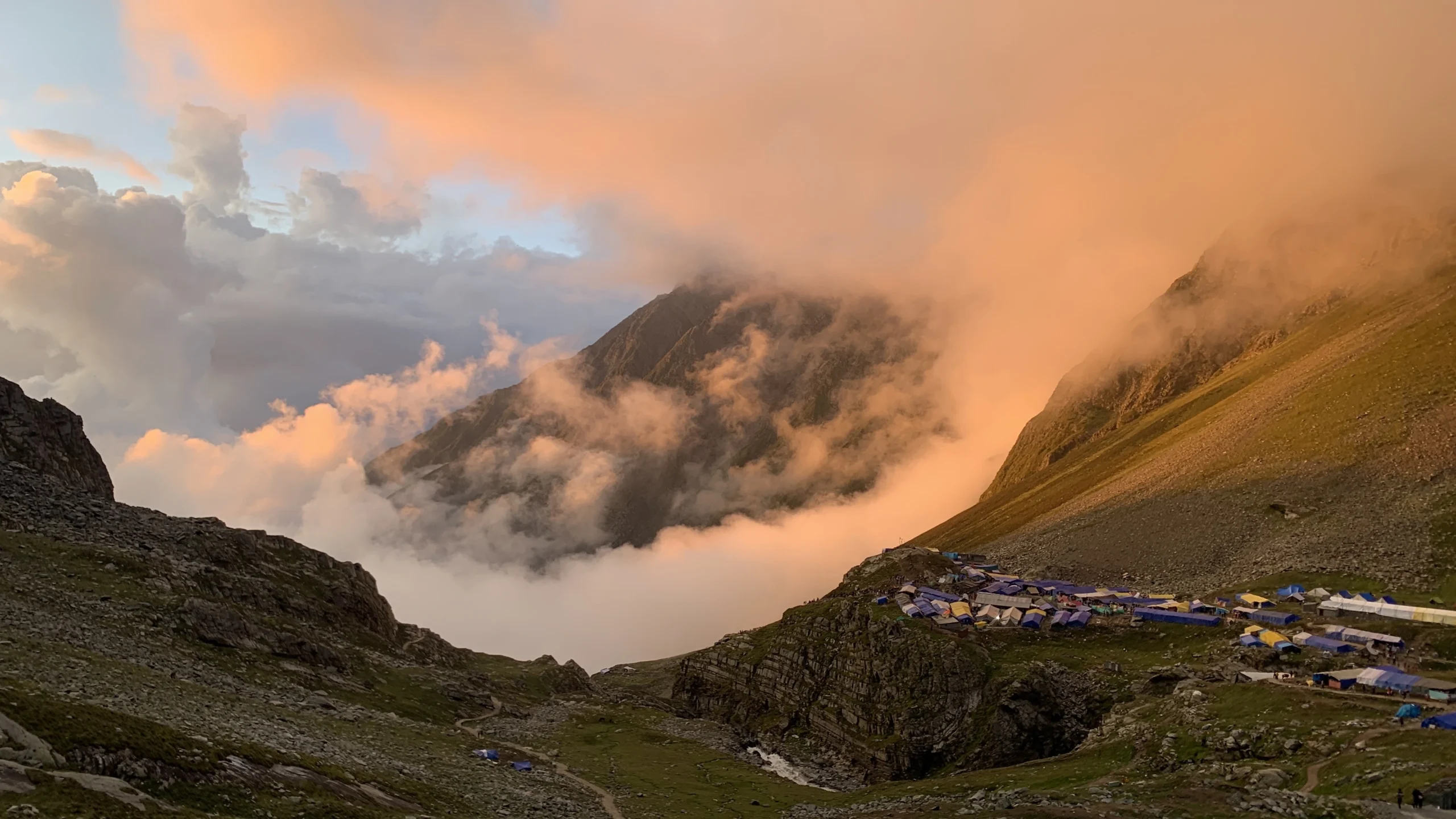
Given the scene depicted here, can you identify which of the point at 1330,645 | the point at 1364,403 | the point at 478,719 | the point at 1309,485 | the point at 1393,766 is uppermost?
the point at 1364,403

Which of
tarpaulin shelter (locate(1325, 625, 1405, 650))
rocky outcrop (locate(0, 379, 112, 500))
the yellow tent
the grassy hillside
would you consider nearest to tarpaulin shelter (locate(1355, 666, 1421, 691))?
tarpaulin shelter (locate(1325, 625, 1405, 650))

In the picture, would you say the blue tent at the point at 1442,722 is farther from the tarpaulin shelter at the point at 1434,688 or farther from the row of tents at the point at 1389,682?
the tarpaulin shelter at the point at 1434,688

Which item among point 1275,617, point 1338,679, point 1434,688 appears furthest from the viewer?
point 1275,617

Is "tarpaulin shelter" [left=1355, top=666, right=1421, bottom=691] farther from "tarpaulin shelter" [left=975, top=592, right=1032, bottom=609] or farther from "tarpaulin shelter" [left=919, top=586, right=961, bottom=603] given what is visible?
"tarpaulin shelter" [left=919, top=586, right=961, bottom=603]

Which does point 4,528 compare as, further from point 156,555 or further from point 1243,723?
point 1243,723

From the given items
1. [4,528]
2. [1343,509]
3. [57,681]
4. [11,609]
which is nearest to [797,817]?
[57,681]

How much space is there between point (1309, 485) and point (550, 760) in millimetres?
125069

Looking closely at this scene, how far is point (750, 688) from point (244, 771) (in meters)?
103

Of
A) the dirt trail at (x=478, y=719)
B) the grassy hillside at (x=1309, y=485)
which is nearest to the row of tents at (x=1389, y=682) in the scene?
the grassy hillside at (x=1309, y=485)

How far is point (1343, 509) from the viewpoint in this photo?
114 metres

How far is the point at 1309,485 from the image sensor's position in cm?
12456

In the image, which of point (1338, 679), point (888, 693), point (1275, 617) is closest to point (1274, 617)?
point (1275, 617)

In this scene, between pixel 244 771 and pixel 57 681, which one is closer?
pixel 244 771

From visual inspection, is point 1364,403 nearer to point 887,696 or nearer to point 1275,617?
point 1275,617
